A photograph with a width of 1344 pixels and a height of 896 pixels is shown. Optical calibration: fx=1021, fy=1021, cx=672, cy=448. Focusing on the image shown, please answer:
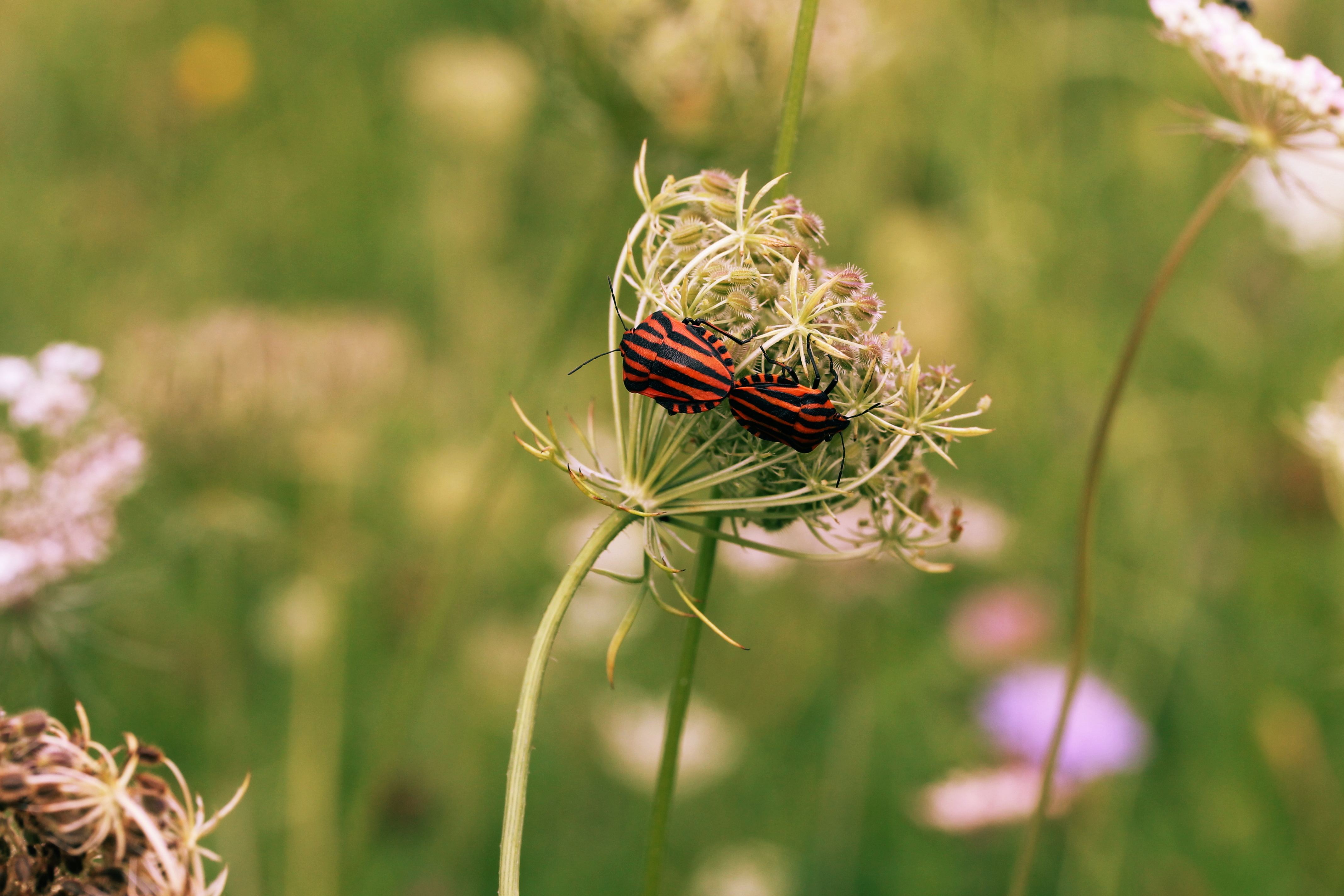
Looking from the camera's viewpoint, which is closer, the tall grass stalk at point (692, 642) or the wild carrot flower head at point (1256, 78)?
the tall grass stalk at point (692, 642)

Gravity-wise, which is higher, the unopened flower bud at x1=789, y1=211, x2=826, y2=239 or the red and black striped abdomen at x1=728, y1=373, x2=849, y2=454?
the unopened flower bud at x1=789, y1=211, x2=826, y2=239

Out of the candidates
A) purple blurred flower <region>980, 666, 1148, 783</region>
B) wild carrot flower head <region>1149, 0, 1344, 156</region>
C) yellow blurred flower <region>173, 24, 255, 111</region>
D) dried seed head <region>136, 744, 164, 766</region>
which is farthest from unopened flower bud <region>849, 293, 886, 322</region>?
yellow blurred flower <region>173, 24, 255, 111</region>

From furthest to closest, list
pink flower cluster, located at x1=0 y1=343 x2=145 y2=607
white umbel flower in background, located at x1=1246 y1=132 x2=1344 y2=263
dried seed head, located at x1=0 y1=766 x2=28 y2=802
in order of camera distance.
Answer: white umbel flower in background, located at x1=1246 y1=132 x2=1344 y2=263 → pink flower cluster, located at x1=0 y1=343 x2=145 y2=607 → dried seed head, located at x1=0 y1=766 x2=28 y2=802

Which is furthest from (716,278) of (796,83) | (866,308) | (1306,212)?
(1306,212)

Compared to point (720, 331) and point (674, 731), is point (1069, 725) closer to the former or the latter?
point (674, 731)

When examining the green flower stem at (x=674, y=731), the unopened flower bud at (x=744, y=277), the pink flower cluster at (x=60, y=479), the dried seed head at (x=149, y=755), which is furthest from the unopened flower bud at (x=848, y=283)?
the pink flower cluster at (x=60, y=479)

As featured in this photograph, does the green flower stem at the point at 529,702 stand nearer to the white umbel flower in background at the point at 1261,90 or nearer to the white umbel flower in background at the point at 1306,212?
the white umbel flower in background at the point at 1261,90

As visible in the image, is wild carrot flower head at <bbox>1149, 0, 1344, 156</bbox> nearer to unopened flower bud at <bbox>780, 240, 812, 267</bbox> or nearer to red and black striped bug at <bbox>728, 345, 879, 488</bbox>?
unopened flower bud at <bbox>780, 240, 812, 267</bbox>
